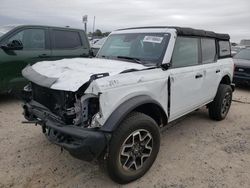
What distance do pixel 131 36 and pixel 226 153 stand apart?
7.78ft

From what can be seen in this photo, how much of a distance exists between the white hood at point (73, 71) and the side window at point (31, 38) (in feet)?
9.19

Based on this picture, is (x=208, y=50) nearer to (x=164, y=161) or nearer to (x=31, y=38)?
(x=164, y=161)

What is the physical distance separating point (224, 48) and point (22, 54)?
178 inches

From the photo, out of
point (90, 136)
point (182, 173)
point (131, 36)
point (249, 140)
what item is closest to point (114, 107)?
point (90, 136)

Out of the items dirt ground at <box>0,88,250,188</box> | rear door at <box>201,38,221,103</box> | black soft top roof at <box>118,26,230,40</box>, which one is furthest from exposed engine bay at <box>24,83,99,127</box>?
rear door at <box>201,38,221,103</box>

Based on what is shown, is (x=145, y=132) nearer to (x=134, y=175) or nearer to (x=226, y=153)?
(x=134, y=175)

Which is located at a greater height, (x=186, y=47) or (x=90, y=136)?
(x=186, y=47)

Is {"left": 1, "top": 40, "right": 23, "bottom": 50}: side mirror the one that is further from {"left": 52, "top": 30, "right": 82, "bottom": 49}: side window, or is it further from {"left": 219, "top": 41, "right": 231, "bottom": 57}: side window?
{"left": 219, "top": 41, "right": 231, "bottom": 57}: side window

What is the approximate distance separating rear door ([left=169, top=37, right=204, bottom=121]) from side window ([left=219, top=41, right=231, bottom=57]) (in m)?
1.17

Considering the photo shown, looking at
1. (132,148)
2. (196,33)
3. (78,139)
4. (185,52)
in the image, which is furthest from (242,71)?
(78,139)

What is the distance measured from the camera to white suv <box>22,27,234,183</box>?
2781 mm

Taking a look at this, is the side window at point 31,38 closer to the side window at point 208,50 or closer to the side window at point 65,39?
the side window at point 65,39

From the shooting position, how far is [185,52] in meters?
4.26

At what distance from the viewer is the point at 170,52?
12.5 ft
